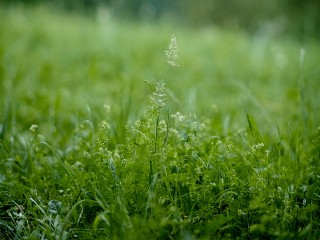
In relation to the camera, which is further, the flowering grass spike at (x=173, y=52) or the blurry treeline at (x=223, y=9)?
the blurry treeline at (x=223, y=9)

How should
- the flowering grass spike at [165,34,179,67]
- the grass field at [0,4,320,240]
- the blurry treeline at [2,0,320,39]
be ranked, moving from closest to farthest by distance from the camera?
the grass field at [0,4,320,240] → the flowering grass spike at [165,34,179,67] → the blurry treeline at [2,0,320,39]

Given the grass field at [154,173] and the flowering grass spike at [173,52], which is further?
the flowering grass spike at [173,52]

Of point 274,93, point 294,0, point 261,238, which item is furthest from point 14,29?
point 294,0

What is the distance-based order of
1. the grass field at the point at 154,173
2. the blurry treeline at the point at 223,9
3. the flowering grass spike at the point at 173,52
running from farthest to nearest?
the blurry treeline at the point at 223,9 < the flowering grass spike at the point at 173,52 < the grass field at the point at 154,173

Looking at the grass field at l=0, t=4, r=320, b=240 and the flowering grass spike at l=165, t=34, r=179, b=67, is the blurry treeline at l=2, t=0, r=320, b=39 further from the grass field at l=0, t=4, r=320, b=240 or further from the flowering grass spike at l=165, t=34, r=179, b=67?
the flowering grass spike at l=165, t=34, r=179, b=67

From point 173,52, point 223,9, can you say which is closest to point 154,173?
point 173,52

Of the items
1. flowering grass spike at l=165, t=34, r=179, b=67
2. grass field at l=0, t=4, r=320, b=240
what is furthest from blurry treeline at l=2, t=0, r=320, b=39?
flowering grass spike at l=165, t=34, r=179, b=67

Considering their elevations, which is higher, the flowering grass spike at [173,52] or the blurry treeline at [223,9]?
the flowering grass spike at [173,52]

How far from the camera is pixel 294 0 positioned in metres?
11.7

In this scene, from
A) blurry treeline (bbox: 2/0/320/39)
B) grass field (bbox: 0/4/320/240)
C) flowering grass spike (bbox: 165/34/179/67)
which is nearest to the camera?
grass field (bbox: 0/4/320/240)

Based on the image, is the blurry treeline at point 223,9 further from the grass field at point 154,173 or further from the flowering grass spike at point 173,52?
the flowering grass spike at point 173,52

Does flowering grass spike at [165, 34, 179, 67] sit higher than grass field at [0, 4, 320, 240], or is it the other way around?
flowering grass spike at [165, 34, 179, 67]

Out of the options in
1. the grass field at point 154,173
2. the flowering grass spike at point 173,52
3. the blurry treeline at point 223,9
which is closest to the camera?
the grass field at point 154,173

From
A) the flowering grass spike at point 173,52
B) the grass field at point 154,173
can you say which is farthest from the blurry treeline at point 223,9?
the flowering grass spike at point 173,52
